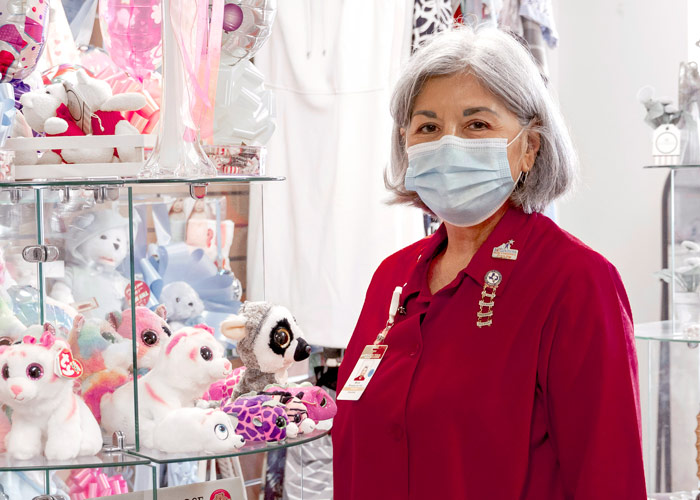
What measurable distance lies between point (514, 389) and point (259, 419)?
0.43 meters

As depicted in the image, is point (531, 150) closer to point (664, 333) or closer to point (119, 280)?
point (119, 280)

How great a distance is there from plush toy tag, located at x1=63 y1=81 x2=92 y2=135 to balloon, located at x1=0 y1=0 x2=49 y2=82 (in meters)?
0.11

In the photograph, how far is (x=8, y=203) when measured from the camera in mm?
1547

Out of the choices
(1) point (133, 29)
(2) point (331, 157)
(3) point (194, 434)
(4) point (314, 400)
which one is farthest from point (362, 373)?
(2) point (331, 157)

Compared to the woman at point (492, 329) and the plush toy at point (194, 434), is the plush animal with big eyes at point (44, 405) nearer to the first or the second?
the plush toy at point (194, 434)

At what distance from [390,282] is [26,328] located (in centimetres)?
69

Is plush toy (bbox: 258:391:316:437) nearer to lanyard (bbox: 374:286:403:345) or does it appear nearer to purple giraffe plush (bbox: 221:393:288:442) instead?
purple giraffe plush (bbox: 221:393:288:442)

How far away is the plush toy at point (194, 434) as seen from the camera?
1.46m

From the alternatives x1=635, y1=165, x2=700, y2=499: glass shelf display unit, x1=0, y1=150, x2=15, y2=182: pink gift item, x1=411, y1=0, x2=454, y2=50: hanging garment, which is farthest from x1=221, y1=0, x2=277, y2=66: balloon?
x1=635, y1=165, x2=700, y2=499: glass shelf display unit

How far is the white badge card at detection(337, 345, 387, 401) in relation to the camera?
5.23 feet

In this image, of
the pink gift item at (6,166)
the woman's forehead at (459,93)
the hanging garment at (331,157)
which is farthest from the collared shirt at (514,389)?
the hanging garment at (331,157)

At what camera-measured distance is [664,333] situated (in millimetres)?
2766

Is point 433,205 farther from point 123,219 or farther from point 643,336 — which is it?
point 643,336

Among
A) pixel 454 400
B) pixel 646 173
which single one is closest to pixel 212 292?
pixel 454 400
